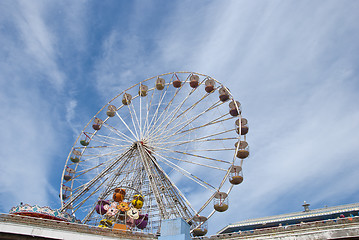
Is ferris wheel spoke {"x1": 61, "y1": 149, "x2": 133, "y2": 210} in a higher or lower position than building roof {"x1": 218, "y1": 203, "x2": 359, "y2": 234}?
higher

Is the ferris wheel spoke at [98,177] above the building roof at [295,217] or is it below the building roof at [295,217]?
Answer: above

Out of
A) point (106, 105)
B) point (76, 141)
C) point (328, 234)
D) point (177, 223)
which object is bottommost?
point (328, 234)

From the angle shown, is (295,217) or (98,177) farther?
(295,217)

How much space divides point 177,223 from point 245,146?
9470mm

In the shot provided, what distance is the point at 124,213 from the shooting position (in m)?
20.8

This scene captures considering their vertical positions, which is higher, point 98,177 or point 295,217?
point 98,177

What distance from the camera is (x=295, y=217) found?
3331 cm

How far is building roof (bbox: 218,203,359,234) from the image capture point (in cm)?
3084

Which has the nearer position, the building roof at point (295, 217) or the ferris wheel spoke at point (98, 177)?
the ferris wheel spoke at point (98, 177)

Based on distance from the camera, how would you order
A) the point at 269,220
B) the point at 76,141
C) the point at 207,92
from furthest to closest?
the point at 269,220 < the point at 76,141 < the point at 207,92

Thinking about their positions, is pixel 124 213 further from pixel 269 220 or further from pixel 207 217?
pixel 269 220

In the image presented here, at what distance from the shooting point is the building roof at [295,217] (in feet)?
101

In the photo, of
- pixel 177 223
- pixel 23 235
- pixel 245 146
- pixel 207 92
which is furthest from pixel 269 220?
pixel 23 235

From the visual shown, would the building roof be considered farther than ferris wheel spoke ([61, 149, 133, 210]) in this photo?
Yes
